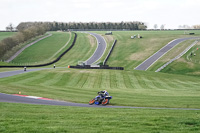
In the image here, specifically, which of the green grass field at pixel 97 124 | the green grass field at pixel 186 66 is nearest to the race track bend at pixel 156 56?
the green grass field at pixel 186 66

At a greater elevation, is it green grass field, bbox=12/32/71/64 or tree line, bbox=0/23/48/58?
tree line, bbox=0/23/48/58

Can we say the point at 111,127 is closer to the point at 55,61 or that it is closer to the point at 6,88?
the point at 6,88

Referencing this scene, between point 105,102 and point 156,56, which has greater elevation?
point 105,102

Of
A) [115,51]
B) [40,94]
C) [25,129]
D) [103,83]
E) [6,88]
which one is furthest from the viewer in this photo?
[115,51]

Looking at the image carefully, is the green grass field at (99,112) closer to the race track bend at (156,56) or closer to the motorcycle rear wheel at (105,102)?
the motorcycle rear wheel at (105,102)

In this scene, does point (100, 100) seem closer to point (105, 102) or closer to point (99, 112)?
point (105, 102)

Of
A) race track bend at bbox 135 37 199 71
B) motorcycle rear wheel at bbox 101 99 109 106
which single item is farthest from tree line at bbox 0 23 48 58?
motorcycle rear wheel at bbox 101 99 109 106

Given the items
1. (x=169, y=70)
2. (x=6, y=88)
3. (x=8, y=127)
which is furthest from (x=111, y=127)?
(x=169, y=70)

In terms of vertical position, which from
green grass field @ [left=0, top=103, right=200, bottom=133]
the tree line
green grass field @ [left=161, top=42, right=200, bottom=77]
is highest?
the tree line

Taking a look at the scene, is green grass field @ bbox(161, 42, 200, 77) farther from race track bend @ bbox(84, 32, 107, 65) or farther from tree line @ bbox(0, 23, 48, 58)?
tree line @ bbox(0, 23, 48, 58)

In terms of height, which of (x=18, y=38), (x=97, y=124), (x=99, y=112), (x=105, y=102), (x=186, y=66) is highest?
(x=18, y=38)

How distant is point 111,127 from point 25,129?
13.6 ft

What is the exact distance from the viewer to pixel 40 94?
31.2m

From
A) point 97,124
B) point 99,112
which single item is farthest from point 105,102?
point 97,124
